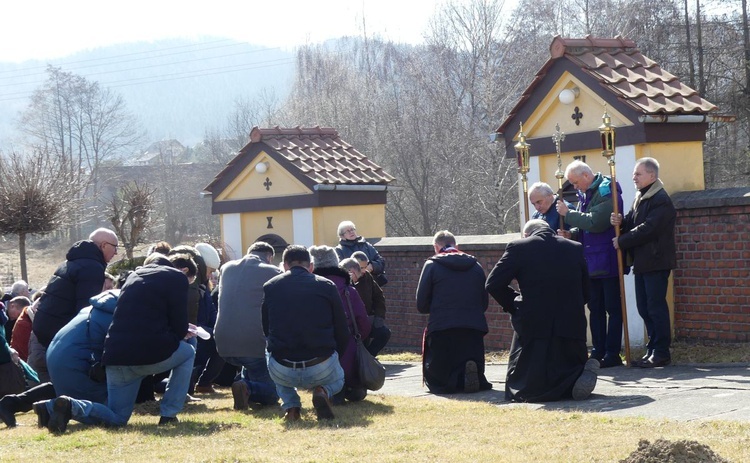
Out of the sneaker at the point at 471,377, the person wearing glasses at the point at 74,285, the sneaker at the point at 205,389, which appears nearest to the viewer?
the sneaker at the point at 471,377

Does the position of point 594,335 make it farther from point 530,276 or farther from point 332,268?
point 332,268

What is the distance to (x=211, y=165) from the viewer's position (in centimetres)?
8131

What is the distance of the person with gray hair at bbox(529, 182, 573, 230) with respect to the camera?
11133mm

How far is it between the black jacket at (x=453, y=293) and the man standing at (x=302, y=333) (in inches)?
63.1

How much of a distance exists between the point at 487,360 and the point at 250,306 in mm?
4333

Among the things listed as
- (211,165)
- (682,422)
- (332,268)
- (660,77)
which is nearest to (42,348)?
(332,268)

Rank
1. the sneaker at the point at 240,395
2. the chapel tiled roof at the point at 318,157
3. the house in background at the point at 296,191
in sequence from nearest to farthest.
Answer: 1. the sneaker at the point at 240,395
2. the house in background at the point at 296,191
3. the chapel tiled roof at the point at 318,157

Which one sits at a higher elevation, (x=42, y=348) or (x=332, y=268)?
(x=332, y=268)

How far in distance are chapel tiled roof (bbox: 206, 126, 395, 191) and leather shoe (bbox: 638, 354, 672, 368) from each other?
8.49 meters

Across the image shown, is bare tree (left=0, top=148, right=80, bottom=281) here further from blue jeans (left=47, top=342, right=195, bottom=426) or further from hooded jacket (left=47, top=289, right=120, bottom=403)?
blue jeans (left=47, top=342, right=195, bottom=426)

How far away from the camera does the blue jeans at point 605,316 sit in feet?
36.5

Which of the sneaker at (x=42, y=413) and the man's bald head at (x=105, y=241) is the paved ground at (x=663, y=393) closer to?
the man's bald head at (x=105, y=241)

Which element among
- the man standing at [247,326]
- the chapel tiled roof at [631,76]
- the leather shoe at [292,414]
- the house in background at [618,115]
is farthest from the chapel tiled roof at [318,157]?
the leather shoe at [292,414]

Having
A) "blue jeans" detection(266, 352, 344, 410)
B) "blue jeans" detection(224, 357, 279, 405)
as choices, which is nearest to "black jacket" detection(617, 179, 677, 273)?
"blue jeans" detection(266, 352, 344, 410)
